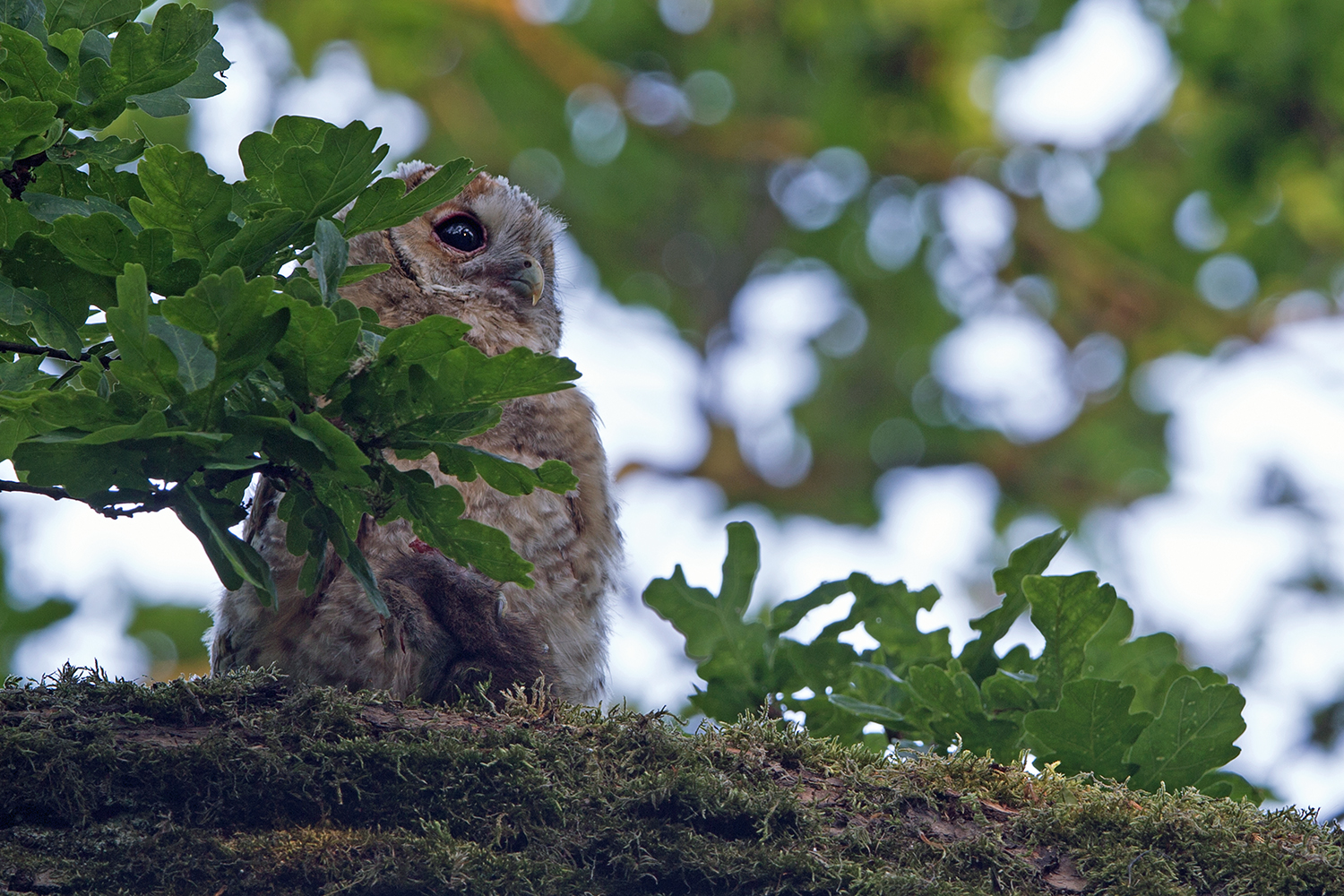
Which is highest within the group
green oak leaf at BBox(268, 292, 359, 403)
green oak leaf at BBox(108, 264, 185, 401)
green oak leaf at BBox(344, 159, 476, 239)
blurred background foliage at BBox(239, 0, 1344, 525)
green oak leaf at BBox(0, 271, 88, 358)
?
blurred background foliage at BBox(239, 0, 1344, 525)

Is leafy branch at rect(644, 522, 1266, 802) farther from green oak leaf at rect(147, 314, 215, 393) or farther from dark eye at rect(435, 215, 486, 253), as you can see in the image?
dark eye at rect(435, 215, 486, 253)

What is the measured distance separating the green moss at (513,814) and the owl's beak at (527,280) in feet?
7.63

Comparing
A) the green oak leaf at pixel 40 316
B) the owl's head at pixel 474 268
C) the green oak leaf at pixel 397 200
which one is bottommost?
the green oak leaf at pixel 40 316

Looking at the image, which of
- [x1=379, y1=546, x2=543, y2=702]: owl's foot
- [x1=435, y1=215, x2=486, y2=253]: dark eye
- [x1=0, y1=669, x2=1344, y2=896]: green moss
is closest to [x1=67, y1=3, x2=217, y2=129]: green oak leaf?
[x1=0, y1=669, x2=1344, y2=896]: green moss

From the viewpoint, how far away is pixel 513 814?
1.85 meters

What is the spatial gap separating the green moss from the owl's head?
1.83 meters

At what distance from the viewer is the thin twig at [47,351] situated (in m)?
1.76

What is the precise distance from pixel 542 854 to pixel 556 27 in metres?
10.2

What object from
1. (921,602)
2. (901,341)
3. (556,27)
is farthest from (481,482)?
(901,341)

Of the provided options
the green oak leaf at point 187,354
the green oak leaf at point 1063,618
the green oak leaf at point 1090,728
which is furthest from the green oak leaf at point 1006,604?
the green oak leaf at point 187,354

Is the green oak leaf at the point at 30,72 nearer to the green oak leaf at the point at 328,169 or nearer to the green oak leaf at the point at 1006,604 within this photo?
the green oak leaf at the point at 328,169

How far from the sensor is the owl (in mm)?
2617

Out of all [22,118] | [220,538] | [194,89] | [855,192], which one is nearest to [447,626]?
[220,538]

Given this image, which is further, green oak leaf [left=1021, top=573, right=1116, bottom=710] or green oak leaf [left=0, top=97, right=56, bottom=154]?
green oak leaf [left=1021, top=573, right=1116, bottom=710]
